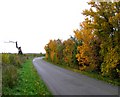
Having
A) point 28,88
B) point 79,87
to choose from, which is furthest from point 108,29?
point 28,88

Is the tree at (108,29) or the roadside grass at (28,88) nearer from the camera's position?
the roadside grass at (28,88)

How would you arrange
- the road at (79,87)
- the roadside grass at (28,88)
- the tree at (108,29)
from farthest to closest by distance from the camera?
the tree at (108,29) → the road at (79,87) → the roadside grass at (28,88)

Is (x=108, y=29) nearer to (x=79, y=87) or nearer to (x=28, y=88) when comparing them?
(x=79, y=87)

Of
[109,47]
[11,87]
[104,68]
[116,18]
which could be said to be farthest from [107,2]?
[11,87]

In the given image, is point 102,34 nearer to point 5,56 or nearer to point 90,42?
point 90,42

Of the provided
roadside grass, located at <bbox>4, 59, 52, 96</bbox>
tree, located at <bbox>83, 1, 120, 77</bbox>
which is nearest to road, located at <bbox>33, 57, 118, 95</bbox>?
roadside grass, located at <bbox>4, 59, 52, 96</bbox>

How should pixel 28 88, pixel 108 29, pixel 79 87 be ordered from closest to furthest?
1. pixel 28 88
2. pixel 79 87
3. pixel 108 29

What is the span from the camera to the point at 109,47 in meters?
26.3

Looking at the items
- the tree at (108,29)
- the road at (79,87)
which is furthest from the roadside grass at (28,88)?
the tree at (108,29)

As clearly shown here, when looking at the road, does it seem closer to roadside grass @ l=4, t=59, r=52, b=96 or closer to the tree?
roadside grass @ l=4, t=59, r=52, b=96

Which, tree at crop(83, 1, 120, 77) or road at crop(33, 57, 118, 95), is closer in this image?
road at crop(33, 57, 118, 95)

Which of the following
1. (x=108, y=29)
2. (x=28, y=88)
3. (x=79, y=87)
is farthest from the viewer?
(x=108, y=29)

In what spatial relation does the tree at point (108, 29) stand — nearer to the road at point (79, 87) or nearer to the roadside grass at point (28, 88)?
the road at point (79, 87)

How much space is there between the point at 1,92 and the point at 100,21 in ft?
51.9
